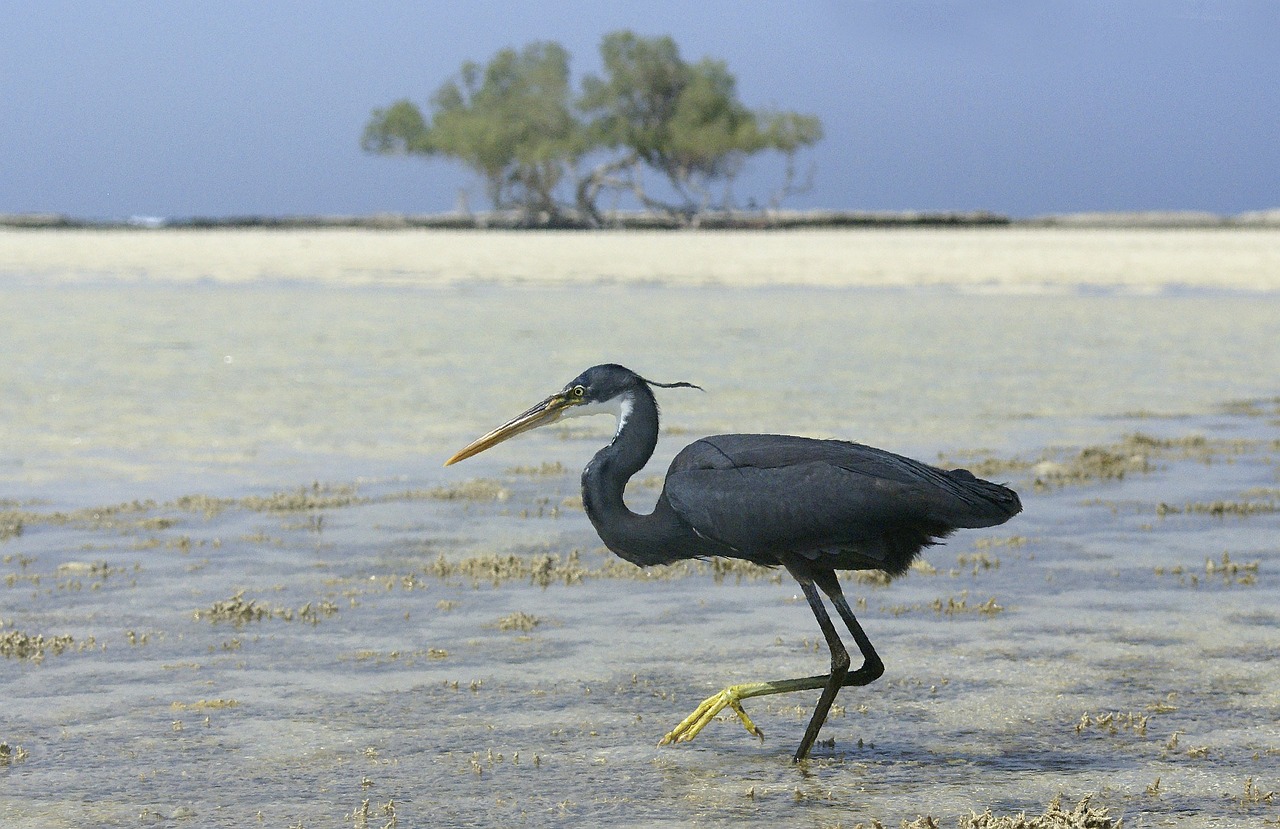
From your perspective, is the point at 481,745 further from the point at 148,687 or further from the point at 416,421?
the point at 416,421

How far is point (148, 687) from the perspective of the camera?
654 cm

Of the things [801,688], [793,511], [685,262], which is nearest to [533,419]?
[793,511]

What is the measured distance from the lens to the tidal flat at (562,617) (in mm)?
5461

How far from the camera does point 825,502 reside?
562 cm

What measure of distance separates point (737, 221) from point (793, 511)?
8651 cm

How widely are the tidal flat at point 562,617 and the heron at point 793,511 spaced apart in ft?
1.62

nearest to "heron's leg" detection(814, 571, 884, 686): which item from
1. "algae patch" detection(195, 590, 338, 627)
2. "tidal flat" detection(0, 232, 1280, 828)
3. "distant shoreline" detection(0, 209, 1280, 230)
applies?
"tidal flat" detection(0, 232, 1280, 828)

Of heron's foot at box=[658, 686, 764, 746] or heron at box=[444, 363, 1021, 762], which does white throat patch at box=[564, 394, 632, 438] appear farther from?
heron's foot at box=[658, 686, 764, 746]

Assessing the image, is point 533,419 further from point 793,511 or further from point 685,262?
point 685,262

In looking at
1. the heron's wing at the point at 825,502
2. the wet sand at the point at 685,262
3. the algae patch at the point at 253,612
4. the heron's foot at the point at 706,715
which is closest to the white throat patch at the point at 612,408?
the heron's wing at the point at 825,502

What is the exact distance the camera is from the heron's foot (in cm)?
585

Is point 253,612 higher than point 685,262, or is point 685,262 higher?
point 685,262

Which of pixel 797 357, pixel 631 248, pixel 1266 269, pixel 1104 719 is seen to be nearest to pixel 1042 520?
pixel 1104 719

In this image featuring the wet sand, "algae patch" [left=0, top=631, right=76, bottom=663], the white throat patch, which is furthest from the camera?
the wet sand
